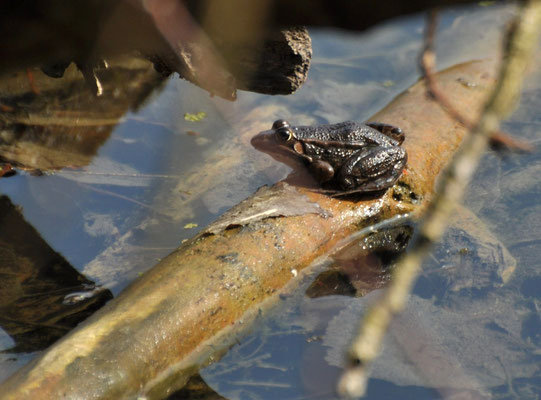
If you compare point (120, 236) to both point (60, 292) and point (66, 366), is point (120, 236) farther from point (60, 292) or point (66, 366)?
point (66, 366)

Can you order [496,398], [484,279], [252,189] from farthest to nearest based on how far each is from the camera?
[252,189]
[484,279]
[496,398]

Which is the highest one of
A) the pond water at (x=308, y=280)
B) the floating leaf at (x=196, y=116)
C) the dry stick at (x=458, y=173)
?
the dry stick at (x=458, y=173)

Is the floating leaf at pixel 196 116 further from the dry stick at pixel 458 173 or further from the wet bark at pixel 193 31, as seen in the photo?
the dry stick at pixel 458 173

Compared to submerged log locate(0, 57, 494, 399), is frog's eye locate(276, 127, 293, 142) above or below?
above

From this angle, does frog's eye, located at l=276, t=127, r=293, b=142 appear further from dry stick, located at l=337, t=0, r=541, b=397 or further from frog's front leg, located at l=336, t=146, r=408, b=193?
dry stick, located at l=337, t=0, r=541, b=397

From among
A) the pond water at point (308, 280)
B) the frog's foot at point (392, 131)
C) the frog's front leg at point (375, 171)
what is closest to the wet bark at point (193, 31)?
the pond water at point (308, 280)

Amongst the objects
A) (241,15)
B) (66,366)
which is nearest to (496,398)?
(66,366)

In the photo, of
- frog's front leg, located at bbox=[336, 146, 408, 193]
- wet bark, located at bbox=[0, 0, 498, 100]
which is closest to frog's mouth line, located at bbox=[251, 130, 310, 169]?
frog's front leg, located at bbox=[336, 146, 408, 193]
